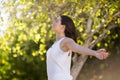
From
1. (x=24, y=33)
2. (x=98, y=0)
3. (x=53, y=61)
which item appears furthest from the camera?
(x=24, y=33)

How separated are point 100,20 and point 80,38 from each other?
1.97 meters

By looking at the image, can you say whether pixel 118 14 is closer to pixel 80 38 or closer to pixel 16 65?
pixel 80 38

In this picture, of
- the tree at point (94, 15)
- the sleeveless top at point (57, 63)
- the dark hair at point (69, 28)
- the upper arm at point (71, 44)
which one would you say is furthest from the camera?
the tree at point (94, 15)

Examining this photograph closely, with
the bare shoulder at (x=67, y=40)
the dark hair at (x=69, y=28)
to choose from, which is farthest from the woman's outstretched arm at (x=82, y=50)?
the dark hair at (x=69, y=28)

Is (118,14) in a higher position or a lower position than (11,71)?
higher

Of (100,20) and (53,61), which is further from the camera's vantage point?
(100,20)

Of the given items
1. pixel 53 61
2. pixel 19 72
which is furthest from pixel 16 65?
pixel 53 61

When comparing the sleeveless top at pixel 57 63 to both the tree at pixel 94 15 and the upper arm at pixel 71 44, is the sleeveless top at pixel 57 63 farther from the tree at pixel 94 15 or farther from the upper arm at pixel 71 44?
the tree at pixel 94 15

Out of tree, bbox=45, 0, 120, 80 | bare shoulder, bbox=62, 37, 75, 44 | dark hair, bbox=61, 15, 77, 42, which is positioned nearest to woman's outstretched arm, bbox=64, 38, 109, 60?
bare shoulder, bbox=62, 37, 75, 44

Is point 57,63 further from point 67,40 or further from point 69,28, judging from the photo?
point 69,28

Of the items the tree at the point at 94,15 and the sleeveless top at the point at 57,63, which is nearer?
the sleeveless top at the point at 57,63

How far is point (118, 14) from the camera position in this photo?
37.3 ft

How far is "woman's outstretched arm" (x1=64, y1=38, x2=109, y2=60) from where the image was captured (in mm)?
3668

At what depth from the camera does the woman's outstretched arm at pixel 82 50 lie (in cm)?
367
